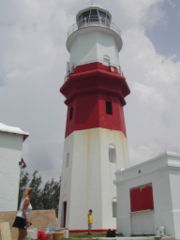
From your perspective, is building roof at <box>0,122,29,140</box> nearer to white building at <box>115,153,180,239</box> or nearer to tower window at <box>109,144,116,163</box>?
white building at <box>115,153,180,239</box>

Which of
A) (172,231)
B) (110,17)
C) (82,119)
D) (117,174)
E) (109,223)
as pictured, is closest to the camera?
(172,231)

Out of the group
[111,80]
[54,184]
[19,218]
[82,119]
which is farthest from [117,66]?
[54,184]

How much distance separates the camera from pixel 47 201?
47656 millimetres

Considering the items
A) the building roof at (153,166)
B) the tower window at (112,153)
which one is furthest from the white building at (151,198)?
the tower window at (112,153)

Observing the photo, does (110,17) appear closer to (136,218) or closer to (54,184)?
(136,218)

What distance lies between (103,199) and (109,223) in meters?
1.57

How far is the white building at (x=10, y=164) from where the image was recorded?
52.1ft

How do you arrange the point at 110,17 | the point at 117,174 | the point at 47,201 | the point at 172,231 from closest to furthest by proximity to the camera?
1. the point at 172,231
2. the point at 117,174
3. the point at 110,17
4. the point at 47,201

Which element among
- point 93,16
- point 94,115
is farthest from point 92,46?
point 94,115

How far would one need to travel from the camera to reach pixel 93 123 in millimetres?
23172

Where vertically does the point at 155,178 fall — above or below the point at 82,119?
below

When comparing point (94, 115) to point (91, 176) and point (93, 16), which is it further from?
point (93, 16)

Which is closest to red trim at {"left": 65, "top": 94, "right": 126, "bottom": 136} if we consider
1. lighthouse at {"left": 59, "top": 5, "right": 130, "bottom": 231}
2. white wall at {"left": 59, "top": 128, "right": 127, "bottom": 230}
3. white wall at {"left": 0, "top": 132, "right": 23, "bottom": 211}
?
lighthouse at {"left": 59, "top": 5, "right": 130, "bottom": 231}

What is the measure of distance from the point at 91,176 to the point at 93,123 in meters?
4.06
